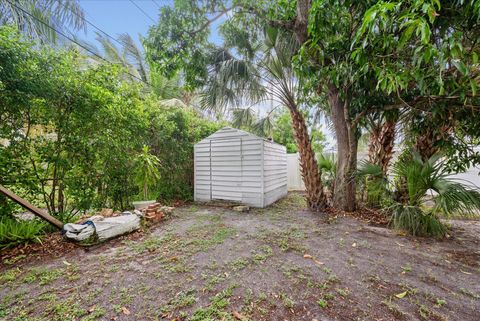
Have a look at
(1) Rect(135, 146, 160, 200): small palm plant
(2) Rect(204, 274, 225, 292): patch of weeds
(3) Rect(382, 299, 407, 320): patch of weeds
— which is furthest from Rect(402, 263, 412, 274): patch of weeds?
(1) Rect(135, 146, 160, 200): small palm plant

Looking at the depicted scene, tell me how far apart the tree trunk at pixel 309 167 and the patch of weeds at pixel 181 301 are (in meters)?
3.60

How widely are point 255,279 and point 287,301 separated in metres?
0.39

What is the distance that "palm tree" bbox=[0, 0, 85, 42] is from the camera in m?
5.02


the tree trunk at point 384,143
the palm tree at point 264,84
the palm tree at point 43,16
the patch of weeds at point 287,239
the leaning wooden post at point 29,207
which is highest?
the palm tree at point 43,16

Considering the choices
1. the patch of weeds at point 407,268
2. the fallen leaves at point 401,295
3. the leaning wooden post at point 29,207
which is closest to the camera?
the fallen leaves at point 401,295

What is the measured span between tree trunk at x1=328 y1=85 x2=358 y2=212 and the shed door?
227 cm

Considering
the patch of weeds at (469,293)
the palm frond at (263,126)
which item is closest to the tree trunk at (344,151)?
the palm frond at (263,126)

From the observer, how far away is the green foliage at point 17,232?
8.29ft

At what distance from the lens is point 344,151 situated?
13.8ft

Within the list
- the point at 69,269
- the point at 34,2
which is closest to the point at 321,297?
the point at 69,269

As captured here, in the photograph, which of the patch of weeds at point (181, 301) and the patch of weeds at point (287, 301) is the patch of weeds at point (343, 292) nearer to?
the patch of weeds at point (287, 301)

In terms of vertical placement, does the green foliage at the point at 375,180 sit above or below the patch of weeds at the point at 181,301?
above

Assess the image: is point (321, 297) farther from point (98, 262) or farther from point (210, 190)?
point (210, 190)

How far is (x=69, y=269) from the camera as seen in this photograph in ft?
7.18
